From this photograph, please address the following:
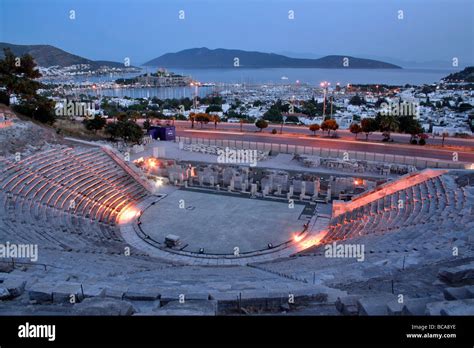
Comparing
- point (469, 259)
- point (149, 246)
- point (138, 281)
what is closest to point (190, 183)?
point (149, 246)

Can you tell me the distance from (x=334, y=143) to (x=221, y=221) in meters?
21.6

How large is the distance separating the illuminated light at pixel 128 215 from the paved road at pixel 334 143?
67.3ft

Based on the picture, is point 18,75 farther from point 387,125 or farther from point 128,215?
point 387,125

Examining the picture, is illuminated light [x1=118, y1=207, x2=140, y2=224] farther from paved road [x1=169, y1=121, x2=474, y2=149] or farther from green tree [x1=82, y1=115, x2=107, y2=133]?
paved road [x1=169, y1=121, x2=474, y2=149]

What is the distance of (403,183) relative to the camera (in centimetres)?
2272

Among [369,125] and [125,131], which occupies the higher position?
[369,125]

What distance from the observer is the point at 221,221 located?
22.0 m

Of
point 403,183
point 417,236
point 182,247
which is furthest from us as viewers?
point 403,183

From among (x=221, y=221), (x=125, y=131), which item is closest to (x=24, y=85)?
(x=125, y=131)

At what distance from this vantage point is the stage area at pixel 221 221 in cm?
1942

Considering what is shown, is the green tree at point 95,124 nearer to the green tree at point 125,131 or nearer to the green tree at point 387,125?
the green tree at point 125,131

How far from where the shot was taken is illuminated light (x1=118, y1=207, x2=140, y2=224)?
74.0 feet
